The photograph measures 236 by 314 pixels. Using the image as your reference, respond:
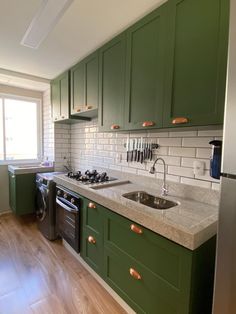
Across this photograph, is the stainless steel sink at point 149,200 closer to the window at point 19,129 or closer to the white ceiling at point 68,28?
the white ceiling at point 68,28

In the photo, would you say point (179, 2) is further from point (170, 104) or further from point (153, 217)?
point (153, 217)

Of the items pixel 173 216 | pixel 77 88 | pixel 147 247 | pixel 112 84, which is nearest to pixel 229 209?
pixel 173 216

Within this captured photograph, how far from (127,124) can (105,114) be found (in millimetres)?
380

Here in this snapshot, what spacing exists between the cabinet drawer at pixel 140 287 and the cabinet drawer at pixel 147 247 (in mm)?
50

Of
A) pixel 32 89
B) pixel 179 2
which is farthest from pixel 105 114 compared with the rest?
pixel 32 89

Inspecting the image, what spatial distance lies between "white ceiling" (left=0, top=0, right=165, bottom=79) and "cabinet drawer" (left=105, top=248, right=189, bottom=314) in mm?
1909

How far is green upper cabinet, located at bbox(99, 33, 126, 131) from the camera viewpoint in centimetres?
170

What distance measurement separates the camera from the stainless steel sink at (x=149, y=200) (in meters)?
1.55

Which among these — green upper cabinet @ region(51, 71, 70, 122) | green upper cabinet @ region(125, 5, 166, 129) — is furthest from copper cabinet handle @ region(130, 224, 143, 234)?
green upper cabinet @ region(51, 71, 70, 122)

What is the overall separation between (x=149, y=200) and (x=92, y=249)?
720 mm

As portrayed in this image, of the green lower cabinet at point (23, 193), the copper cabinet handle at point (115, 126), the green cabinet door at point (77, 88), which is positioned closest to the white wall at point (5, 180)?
the green lower cabinet at point (23, 193)

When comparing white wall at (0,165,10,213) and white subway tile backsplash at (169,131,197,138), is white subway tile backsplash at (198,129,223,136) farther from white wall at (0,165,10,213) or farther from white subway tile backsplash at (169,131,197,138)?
white wall at (0,165,10,213)

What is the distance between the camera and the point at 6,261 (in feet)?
6.80

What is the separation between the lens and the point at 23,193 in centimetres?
294
